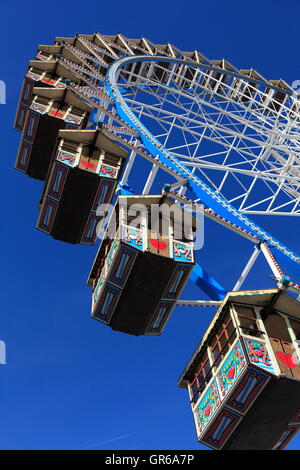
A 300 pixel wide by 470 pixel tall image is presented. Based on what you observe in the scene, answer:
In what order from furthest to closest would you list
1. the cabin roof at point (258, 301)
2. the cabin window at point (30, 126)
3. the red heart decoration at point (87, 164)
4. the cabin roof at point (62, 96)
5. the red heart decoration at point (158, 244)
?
the cabin roof at point (62, 96) → the cabin window at point (30, 126) → the red heart decoration at point (87, 164) → the red heart decoration at point (158, 244) → the cabin roof at point (258, 301)

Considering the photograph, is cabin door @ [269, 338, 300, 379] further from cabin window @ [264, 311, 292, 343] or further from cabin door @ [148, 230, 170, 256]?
cabin door @ [148, 230, 170, 256]

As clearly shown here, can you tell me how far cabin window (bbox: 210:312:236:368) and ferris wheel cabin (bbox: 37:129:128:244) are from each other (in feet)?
14.7

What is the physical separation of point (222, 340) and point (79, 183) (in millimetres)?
5118

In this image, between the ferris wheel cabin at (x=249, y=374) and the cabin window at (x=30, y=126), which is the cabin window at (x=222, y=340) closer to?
the ferris wheel cabin at (x=249, y=374)

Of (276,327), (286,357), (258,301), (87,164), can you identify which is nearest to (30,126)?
(87,164)

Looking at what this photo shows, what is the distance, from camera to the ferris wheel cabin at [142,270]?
963cm

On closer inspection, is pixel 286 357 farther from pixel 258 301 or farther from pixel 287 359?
pixel 258 301

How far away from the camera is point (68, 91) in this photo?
15406 millimetres

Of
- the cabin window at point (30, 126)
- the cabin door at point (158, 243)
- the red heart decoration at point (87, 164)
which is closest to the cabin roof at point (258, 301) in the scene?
the cabin door at point (158, 243)

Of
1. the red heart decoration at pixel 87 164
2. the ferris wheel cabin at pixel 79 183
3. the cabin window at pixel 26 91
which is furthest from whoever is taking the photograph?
the cabin window at pixel 26 91

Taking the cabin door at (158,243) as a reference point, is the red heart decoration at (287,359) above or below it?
below

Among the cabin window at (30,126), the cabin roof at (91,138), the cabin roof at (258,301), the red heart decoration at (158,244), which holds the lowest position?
the cabin roof at (258,301)

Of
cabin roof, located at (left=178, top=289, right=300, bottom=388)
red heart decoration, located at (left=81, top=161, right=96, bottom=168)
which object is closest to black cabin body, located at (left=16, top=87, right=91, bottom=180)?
red heart decoration, located at (left=81, top=161, right=96, bottom=168)
